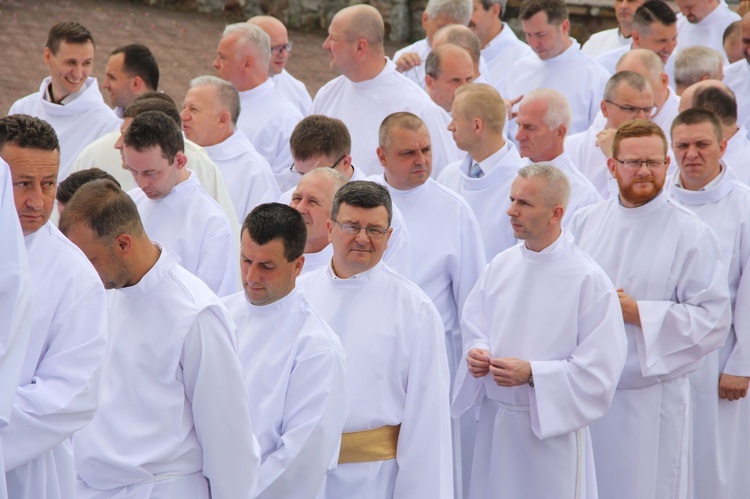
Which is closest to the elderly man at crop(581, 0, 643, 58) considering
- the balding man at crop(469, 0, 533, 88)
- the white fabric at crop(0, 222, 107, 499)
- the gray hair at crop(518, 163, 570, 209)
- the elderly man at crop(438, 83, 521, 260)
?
the balding man at crop(469, 0, 533, 88)

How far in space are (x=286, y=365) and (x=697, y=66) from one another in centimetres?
459

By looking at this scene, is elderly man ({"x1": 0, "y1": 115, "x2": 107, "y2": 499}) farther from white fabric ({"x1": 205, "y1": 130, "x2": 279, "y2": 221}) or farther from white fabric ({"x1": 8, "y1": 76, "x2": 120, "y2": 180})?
white fabric ({"x1": 8, "y1": 76, "x2": 120, "y2": 180})

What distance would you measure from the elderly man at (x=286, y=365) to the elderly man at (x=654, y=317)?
1.89 m

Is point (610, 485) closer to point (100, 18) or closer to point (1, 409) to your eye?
point (1, 409)

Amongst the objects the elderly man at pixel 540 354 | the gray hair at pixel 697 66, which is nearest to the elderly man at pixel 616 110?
the gray hair at pixel 697 66

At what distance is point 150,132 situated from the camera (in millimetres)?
5582

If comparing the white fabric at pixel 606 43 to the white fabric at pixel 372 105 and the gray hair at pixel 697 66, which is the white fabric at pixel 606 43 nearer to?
the gray hair at pixel 697 66

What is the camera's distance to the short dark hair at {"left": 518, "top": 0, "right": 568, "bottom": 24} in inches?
345

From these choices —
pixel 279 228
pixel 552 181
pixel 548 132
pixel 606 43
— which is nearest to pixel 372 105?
pixel 548 132

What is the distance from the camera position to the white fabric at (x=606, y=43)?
34.7ft

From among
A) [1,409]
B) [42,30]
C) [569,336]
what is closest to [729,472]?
[569,336]

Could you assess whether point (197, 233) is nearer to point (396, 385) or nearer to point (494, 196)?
point (396, 385)

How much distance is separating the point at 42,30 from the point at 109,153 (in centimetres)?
794

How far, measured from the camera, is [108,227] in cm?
391
